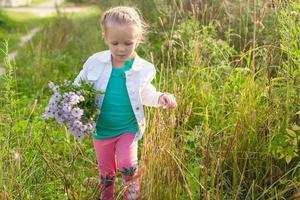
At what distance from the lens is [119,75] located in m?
3.23

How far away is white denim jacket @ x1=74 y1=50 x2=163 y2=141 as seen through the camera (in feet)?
10.5

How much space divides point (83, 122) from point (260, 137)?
1.12m

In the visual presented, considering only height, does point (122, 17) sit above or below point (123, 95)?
above

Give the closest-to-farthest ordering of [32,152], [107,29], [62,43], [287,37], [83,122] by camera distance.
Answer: [83,122] < [107,29] < [287,37] < [32,152] < [62,43]

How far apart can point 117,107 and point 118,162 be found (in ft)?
1.04

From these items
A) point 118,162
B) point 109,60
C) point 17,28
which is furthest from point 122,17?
point 17,28

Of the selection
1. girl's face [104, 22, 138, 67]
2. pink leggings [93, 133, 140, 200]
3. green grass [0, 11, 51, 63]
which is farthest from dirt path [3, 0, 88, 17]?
girl's face [104, 22, 138, 67]

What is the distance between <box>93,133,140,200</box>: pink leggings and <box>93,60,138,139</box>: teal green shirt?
0.06m

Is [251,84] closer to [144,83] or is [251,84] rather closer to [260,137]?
[260,137]

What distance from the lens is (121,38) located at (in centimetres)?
309

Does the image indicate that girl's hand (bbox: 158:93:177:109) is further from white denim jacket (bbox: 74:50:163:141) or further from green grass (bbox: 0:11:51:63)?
green grass (bbox: 0:11:51:63)

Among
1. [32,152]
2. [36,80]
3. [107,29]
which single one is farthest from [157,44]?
[107,29]

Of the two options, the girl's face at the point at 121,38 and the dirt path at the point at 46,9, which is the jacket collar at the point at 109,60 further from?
the dirt path at the point at 46,9

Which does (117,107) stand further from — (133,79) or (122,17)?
(122,17)
